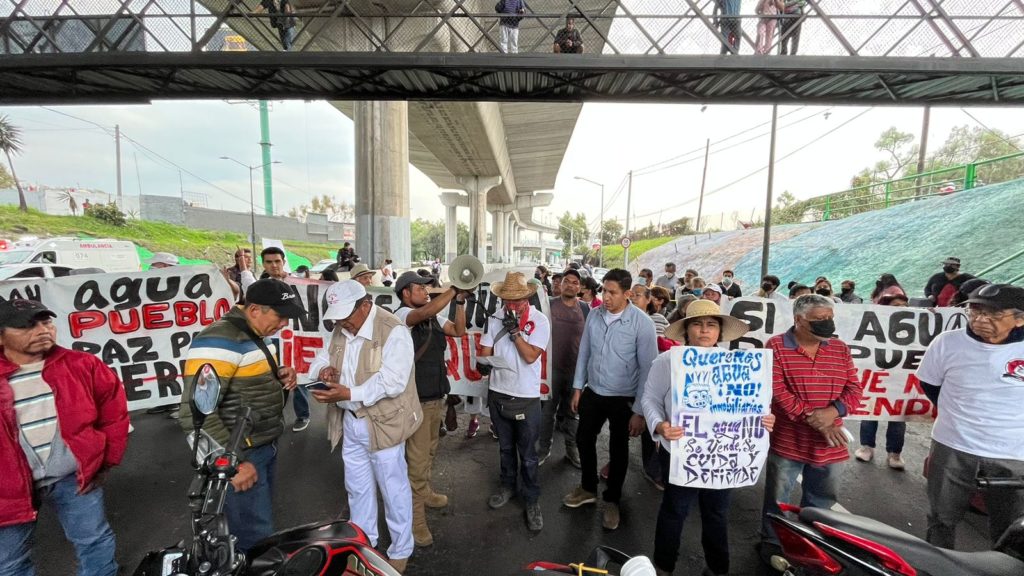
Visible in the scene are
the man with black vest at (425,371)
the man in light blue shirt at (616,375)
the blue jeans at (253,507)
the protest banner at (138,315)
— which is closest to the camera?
the blue jeans at (253,507)

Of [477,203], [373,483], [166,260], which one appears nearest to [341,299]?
[373,483]

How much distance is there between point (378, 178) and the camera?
38.2ft

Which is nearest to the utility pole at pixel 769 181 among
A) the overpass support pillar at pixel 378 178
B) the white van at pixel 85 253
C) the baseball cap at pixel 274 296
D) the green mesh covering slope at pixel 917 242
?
the green mesh covering slope at pixel 917 242

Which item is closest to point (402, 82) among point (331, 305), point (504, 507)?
point (331, 305)

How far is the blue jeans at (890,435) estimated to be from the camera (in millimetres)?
4594

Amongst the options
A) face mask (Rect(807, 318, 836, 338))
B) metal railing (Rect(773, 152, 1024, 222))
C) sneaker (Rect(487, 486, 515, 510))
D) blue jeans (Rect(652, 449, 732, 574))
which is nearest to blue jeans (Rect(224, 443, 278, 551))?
sneaker (Rect(487, 486, 515, 510))

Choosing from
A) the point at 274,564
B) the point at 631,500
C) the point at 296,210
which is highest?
the point at 296,210

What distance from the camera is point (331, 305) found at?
2.61 metres

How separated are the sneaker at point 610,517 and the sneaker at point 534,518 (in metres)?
0.52

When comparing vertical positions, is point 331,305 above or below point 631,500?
above

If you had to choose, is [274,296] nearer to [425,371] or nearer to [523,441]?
[425,371]

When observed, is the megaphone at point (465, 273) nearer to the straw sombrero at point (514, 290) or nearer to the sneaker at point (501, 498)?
the straw sombrero at point (514, 290)

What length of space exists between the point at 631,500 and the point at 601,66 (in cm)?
529

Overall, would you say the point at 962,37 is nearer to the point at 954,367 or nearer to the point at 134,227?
the point at 954,367
